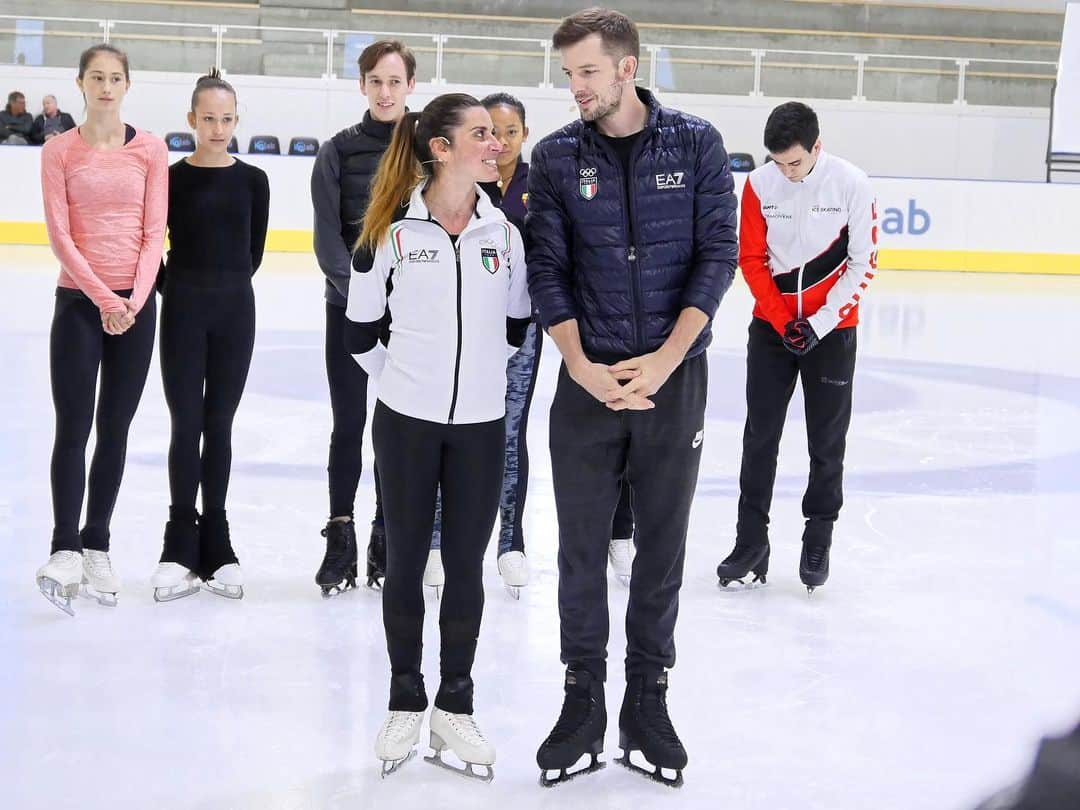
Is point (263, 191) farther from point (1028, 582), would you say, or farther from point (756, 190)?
point (1028, 582)

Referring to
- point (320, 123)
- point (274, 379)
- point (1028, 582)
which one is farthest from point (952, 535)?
point (320, 123)

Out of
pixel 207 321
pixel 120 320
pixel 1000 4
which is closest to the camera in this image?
pixel 120 320

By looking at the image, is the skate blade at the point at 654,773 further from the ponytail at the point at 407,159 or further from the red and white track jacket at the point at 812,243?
the red and white track jacket at the point at 812,243

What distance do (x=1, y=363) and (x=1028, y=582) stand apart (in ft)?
20.4

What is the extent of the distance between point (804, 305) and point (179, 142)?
13646mm

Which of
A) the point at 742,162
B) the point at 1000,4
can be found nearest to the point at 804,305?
the point at 742,162

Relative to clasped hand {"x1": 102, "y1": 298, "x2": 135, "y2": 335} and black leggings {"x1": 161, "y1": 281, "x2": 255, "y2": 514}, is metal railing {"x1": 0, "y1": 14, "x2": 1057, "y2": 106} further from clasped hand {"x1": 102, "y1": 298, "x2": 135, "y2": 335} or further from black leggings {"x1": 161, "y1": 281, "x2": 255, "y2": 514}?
clasped hand {"x1": 102, "y1": 298, "x2": 135, "y2": 335}

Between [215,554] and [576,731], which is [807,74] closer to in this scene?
[215,554]

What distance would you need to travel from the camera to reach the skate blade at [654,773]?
288 centimetres

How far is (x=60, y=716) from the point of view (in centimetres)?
314

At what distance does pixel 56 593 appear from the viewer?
388cm

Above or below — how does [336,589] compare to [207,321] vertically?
below

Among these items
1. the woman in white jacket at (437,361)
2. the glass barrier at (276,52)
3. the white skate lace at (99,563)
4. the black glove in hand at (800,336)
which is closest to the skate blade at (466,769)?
the woman in white jacket at (437,361)

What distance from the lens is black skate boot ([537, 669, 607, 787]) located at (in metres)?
2.86
